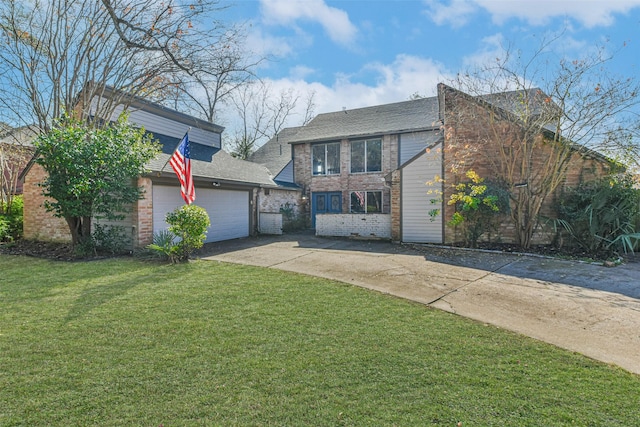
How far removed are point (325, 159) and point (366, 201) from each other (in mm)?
3450

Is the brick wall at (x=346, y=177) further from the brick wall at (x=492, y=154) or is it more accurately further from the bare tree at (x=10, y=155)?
the bare tree at (x=10, y=155)

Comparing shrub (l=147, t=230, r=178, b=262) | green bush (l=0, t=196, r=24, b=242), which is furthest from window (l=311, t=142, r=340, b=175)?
green bush (l=0, t=196, r=24, b=242)

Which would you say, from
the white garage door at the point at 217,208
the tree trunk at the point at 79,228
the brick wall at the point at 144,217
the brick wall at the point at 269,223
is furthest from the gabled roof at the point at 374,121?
the tree trunk at the point at 79,228

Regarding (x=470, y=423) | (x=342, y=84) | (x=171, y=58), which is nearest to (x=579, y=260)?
(x=470, y=423)

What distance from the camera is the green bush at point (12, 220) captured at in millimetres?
11899

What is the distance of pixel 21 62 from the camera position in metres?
10.5

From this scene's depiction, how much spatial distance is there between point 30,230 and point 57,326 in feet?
36.5

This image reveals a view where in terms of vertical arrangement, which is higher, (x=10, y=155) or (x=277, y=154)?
(x=277, y=154)

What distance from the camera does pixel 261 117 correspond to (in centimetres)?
2889

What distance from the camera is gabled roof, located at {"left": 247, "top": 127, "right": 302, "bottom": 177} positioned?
19.2 m

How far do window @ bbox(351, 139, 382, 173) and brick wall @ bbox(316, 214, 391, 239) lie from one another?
16.5ft

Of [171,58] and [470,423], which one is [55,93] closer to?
[171,58]

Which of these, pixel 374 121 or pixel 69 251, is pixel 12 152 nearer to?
pixel 69 251

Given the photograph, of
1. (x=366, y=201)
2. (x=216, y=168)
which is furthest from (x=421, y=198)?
(x=216, y=168)
